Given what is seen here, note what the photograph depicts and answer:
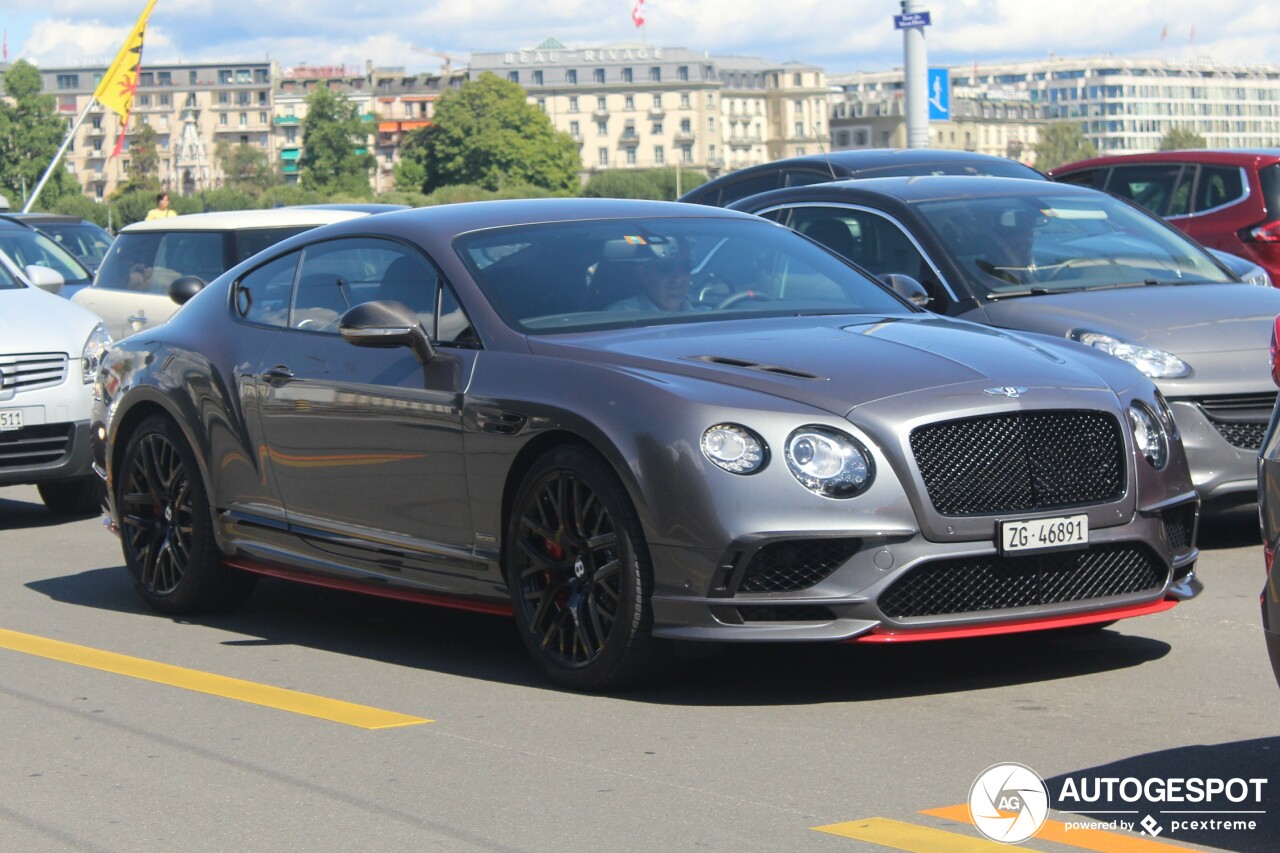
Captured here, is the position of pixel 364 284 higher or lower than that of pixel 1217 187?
higher

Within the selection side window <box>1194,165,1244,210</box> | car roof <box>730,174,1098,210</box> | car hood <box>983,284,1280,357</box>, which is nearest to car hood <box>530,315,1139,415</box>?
car hood <box>983,284,1280,357</box>

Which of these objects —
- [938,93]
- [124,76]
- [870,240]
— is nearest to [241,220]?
[870,240]

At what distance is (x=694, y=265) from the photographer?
21.3ft

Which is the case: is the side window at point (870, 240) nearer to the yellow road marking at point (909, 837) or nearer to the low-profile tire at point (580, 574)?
the low-profile tire at point (580, 574)

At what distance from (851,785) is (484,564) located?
179 centimetres

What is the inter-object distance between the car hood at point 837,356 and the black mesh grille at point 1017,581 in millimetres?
481

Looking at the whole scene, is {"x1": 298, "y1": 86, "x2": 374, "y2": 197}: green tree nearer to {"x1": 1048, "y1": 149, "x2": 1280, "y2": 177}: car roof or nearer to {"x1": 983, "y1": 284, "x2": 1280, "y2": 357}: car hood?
{"x1": 1048, "y1": 149, "x2": 1280, "y2": 177}: car roof

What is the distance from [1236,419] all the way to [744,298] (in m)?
2.67

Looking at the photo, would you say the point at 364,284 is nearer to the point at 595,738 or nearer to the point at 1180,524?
the point at 595,738

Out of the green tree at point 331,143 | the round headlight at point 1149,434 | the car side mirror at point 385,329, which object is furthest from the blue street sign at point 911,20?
the green tree at point 331,143

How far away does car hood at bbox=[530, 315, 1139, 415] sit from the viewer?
5414 mm

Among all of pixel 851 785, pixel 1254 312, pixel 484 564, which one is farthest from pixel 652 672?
pixel 1254 312

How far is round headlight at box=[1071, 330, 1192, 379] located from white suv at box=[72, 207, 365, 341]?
7.32 meters

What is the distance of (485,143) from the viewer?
A: 171750mm
